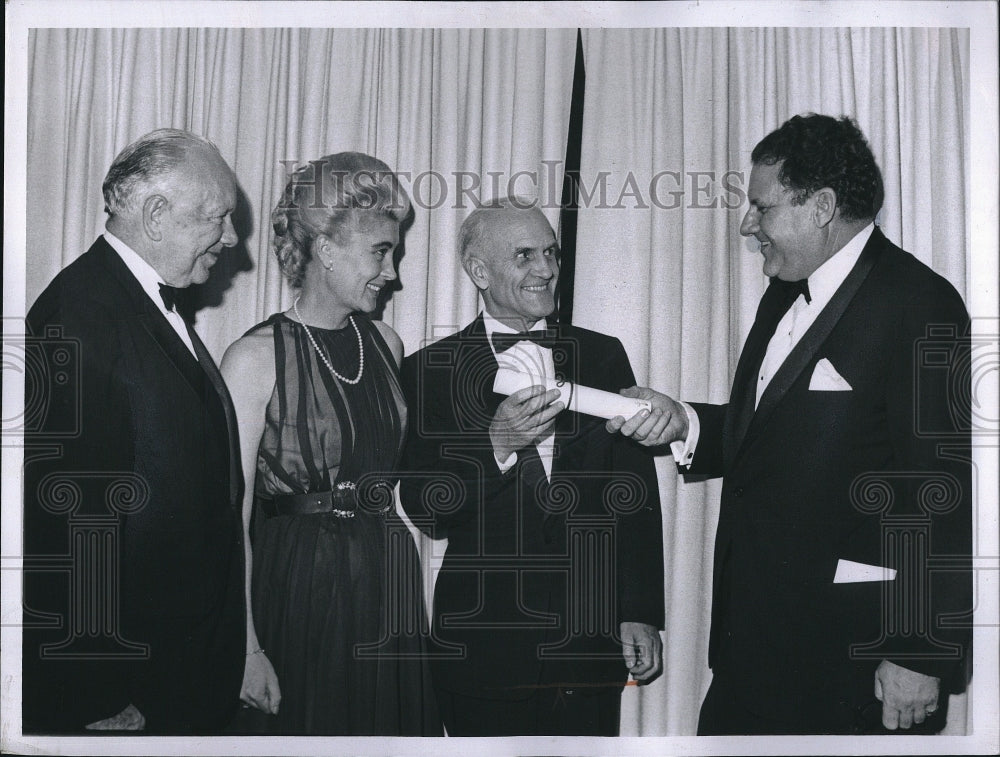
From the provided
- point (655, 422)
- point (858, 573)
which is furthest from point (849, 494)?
point (655, 422)

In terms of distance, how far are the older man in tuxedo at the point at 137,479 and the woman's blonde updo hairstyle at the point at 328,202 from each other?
0.15 metres

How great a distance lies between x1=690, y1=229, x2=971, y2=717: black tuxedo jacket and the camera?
2416 mm

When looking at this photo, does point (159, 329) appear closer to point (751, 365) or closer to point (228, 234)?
point (228, 234)

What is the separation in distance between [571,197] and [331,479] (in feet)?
3.30

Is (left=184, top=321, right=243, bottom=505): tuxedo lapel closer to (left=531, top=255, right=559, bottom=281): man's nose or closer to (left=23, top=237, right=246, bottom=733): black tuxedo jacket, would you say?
(left=23, top=237, right=246, bottom=733): black tuxedo jacket

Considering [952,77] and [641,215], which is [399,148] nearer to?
[641,215]

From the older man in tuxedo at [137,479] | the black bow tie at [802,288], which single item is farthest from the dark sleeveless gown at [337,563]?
the black bow tie at [802,288]

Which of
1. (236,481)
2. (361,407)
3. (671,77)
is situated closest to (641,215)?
(671,77)

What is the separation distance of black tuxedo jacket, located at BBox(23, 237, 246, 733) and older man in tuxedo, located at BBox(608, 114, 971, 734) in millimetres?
1135

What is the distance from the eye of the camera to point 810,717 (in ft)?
8.12

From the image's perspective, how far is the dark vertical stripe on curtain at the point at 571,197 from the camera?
8.20 ft

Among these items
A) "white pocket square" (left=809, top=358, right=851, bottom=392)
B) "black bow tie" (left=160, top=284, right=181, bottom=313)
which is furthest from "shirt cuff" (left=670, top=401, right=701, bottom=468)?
"black bow tie" (left=160, top=284, right=181, bottom=313)

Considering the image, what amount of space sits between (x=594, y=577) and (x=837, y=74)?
1.55 meters

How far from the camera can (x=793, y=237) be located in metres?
2.47
